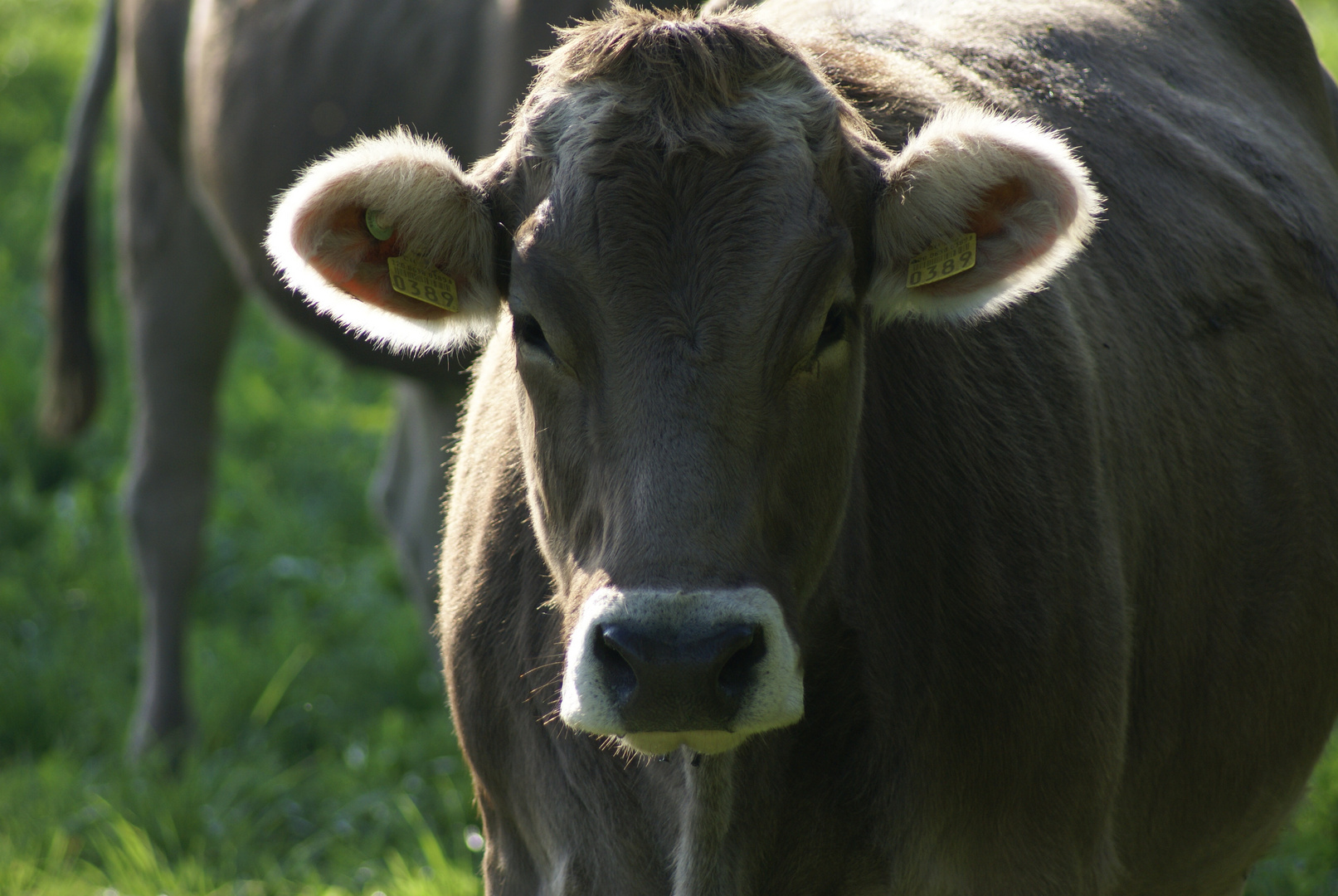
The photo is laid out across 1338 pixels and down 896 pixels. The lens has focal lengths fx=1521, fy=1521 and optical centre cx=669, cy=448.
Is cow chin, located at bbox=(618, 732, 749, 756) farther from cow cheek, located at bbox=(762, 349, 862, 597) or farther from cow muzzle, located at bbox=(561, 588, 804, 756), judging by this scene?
cow cheek, located at bbox=(762, 349, 862, 597)

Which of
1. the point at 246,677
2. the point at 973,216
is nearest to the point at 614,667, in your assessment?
the point at 973,216

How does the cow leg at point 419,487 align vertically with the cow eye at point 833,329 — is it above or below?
below

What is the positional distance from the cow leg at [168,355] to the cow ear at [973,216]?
4.16 meters

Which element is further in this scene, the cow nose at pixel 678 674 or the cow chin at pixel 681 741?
the cow chin at pixel 681 741

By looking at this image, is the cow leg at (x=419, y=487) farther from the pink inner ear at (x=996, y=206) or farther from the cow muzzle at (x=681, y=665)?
the cow muzzle at (x=681, y=665)


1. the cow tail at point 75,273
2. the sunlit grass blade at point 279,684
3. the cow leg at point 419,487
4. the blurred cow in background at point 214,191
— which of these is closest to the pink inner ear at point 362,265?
the blurred cow in background at point 214,191

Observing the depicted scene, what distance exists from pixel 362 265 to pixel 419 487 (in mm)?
3590

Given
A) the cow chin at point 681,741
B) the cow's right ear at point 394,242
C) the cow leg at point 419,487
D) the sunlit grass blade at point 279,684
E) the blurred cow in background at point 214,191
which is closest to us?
the cow chin at point 681,741

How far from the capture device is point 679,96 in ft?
8.00

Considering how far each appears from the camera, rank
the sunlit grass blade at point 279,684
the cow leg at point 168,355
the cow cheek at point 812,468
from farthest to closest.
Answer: the cow leg at point 168,355
the sunlit grass blade at point 279,684
the cow cheek at point 812,468

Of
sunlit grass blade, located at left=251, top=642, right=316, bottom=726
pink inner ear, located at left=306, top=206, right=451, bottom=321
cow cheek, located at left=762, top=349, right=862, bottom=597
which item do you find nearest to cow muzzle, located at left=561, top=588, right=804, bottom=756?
cow cheek, located at left=762, top=349, right=862, bottom=597

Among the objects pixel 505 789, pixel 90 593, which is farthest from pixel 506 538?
pixel 90 593

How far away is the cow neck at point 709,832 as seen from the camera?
8.41 feet

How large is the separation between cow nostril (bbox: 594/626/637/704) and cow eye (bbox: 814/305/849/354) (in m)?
0.60
